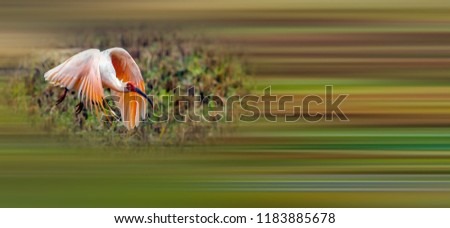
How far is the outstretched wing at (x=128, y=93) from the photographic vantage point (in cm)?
258

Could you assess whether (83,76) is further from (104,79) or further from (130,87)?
(130,87)

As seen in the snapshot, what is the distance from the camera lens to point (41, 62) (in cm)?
262

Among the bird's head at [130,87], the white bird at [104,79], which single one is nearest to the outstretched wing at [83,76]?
the white bird at [104,79]

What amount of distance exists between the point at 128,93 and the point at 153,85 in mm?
109

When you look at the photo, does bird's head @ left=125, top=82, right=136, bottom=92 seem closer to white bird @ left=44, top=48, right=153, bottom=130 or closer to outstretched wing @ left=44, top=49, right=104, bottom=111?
white bird @ left=44, top=48, right=153, bottom=130

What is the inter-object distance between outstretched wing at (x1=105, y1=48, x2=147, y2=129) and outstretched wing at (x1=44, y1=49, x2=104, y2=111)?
0.07m

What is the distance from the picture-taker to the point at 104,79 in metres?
2.57

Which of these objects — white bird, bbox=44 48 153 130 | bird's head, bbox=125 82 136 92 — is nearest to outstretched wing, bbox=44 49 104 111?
white bird, bbox=44 48 153 130

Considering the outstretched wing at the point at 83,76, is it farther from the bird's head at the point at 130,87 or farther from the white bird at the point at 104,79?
the bird's head at the point at 130,87

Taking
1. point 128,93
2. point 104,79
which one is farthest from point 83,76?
A: point 128,93

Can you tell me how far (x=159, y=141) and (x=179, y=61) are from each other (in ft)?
1.13

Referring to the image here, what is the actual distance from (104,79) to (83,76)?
9 cm
